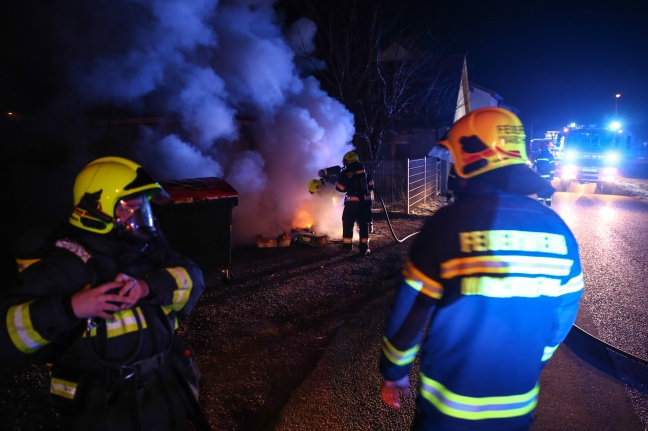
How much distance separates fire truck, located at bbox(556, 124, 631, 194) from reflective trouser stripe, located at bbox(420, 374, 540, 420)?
1777 cm

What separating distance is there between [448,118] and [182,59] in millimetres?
13399

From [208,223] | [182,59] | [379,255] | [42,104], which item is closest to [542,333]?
[208,223]

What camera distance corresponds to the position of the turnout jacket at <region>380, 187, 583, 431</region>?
1.54 metres

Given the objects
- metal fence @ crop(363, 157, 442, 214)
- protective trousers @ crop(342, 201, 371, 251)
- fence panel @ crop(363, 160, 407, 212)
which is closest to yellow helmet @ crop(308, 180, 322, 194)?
protective trousers @ crop(342, 201, 371, 251)

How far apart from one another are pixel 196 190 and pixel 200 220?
16.4 inches

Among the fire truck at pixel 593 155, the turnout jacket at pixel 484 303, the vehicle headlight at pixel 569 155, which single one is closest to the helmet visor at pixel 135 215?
the turnout jacket at pixel 484 303

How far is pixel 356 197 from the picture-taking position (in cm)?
755

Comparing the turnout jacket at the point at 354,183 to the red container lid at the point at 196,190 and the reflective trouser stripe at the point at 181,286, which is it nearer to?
the red container lid at the point at 196,190

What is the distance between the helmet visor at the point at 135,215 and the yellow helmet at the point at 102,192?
14 mm

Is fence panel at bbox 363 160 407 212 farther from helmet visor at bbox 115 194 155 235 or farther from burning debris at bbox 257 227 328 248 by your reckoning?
helmet visor at bbox 115 194 155 235

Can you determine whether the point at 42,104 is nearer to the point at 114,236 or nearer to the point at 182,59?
the point at 182,59

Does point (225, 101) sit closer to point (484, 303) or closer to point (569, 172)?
point (484, 303)

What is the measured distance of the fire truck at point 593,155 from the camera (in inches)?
655

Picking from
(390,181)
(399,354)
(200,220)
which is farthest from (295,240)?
(399,354)
